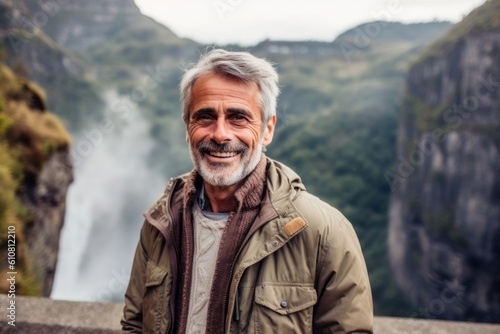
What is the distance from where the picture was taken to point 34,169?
8914 millimetres

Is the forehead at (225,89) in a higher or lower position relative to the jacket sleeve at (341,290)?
higher

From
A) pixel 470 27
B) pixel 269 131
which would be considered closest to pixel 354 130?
pixel 470 27

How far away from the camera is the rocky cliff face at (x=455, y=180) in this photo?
22.6 metres

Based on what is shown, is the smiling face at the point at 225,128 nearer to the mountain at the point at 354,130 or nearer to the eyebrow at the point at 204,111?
the eyebrow at the point at 204,111

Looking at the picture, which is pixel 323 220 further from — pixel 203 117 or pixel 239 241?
pixel 203 117

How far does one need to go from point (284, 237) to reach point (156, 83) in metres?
90.3

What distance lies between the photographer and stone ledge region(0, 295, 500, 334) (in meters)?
2.39

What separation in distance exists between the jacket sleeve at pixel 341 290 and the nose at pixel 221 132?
570mm

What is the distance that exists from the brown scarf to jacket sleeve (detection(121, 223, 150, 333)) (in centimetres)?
24

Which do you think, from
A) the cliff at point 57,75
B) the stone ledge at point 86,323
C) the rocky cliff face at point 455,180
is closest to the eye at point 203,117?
the stone ledge at point 86,323

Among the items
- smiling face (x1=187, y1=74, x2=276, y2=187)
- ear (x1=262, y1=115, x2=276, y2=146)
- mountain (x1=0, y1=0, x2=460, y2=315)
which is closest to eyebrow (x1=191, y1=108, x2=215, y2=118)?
smiling face (x1=187, y1=74, x2=276, y2=187)

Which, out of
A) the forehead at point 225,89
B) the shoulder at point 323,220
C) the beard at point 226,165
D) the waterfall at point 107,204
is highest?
the forehead at point 225,89

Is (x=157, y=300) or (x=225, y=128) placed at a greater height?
(x=225, y=128)

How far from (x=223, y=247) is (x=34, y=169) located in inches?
342
